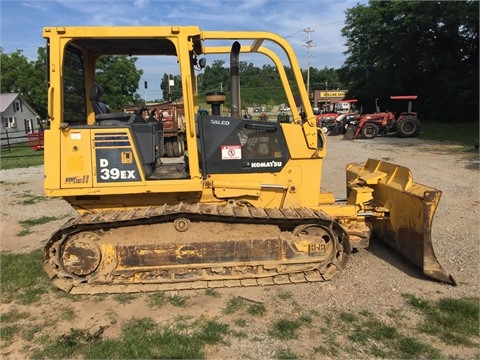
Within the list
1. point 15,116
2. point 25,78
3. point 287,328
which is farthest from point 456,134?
point 25,78

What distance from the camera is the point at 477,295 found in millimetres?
4699

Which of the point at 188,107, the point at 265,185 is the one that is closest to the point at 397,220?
the point at 265,185

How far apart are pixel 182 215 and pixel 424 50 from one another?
32.9 metres

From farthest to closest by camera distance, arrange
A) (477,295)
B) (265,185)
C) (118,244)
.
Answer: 1. (265,185)
2. (118,244)
3. (477,295)

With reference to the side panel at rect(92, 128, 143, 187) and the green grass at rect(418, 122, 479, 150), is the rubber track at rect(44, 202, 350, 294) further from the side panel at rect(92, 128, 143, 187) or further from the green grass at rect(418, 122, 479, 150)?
the green grass at rect(418, 122, 479, 150)

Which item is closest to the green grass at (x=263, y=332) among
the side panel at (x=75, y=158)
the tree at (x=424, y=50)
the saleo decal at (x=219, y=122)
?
the side panel at (x=75, y=158)

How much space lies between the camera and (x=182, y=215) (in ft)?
16.4

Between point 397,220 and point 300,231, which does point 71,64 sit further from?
point 397,220

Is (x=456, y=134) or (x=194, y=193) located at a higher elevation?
(x=456, y=134)

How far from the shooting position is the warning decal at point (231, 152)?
5281 mm

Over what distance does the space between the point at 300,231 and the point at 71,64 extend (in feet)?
11.8

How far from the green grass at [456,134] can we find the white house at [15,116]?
34286 mm

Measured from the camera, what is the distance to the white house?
1609 inches

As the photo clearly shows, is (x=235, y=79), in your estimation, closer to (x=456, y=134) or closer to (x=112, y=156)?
(x=112, y=156)
